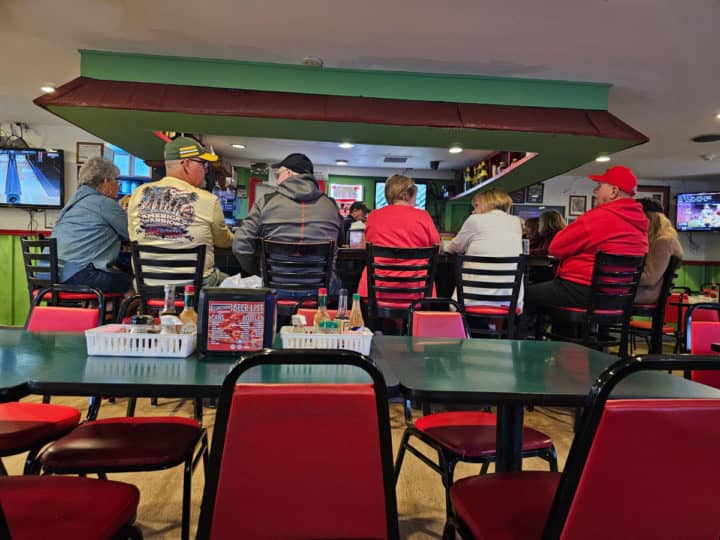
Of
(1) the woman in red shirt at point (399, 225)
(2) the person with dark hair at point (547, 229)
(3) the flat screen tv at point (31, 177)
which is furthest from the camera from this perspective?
(3) the flat screen tv at point (31, 177)

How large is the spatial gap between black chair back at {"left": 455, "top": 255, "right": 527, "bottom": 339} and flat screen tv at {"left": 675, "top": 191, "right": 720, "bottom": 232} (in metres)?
7.40

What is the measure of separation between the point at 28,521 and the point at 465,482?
0.94m

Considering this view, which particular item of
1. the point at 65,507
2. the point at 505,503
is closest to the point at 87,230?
the point at 65,507

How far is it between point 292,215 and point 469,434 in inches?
67.1

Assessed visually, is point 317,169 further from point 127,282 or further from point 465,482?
point 465,482

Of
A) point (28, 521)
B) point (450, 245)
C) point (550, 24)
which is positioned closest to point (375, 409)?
point (28, 521)

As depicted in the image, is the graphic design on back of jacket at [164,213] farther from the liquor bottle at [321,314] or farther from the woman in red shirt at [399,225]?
the liquor bottle at [321,314]

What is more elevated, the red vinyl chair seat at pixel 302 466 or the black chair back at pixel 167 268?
the black chair back at pixel 167 268

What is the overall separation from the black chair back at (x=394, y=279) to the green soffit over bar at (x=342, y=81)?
6.29 ft

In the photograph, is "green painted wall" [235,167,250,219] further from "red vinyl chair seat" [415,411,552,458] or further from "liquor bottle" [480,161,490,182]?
"red vinyl chair seat" [415,411,552,458]

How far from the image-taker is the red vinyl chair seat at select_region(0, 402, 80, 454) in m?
1.37

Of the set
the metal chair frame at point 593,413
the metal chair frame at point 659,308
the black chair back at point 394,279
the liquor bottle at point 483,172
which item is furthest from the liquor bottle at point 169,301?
the liquor bottle at point 483,172

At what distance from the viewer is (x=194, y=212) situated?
2.81 m

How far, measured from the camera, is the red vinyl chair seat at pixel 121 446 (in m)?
1.26
